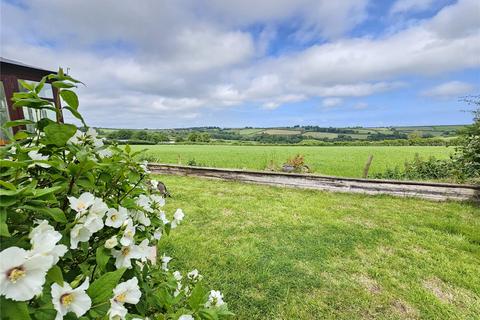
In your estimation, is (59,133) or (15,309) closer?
(15,309)

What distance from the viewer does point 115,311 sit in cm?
67

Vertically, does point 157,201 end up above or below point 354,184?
above

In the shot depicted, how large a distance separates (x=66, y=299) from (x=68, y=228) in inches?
7.0

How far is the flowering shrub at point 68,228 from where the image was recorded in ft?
1.62

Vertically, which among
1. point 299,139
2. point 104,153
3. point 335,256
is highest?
point 104,153

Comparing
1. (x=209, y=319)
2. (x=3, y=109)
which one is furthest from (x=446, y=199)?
(x=3, y=109)

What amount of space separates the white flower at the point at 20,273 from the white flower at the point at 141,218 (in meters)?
0.51

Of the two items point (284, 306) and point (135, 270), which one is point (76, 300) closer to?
point (135, 270)

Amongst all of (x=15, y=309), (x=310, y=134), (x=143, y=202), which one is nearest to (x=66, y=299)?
(x=15, y=309)

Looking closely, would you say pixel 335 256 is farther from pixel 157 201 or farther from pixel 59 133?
pixel 59 133

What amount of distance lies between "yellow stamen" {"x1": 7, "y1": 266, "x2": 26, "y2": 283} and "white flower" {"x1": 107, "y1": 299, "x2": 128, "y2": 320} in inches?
10.2

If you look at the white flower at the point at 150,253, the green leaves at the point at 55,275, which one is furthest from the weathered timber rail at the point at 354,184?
the green leaves at the point at 55,275

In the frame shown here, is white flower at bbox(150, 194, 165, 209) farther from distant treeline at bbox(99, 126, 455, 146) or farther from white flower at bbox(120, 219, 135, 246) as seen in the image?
distant treeline at bbox(99, 126, 455, 146)

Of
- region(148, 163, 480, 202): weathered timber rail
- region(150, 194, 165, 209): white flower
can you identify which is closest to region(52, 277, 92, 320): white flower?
region(150, 194, 165, 209): white flower
